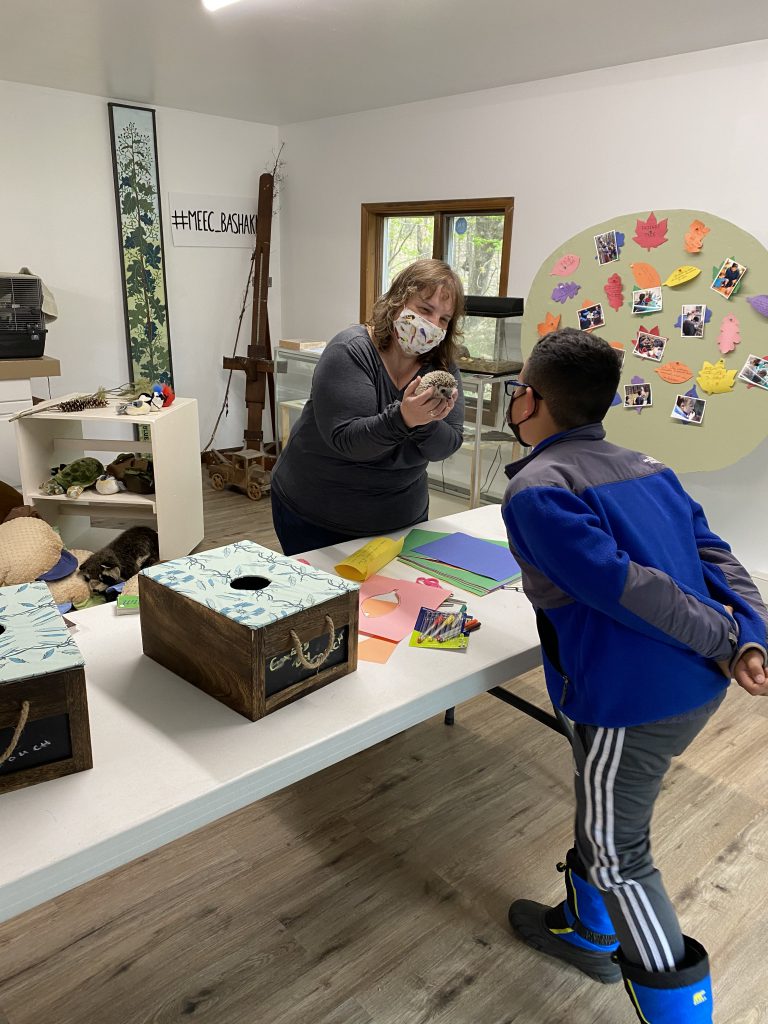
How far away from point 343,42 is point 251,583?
3.02 metres

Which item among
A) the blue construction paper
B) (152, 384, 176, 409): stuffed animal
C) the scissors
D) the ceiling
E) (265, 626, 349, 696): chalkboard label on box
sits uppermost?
the ceiling

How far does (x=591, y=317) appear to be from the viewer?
11.1 ft

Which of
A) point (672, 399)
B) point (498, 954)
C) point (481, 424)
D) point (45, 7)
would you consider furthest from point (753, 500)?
point (45, 7)

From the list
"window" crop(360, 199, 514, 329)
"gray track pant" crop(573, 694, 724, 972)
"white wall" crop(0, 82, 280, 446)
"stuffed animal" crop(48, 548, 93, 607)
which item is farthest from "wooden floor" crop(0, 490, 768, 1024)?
"white wall" crop(0, 82, 280, 446)

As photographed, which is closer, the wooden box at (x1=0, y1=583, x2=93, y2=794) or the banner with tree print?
the wooden box at (x1=0, y1=583, x2=93, y2=794)

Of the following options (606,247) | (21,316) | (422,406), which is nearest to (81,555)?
(21,316)

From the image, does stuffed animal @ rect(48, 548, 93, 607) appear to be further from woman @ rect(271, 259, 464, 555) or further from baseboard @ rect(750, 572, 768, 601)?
baseboard @ rect(750, 572, 768, 601)

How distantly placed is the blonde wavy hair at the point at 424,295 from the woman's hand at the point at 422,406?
12.2 inches

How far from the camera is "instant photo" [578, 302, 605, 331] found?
11.0 ft

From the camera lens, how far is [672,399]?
320 centimetres

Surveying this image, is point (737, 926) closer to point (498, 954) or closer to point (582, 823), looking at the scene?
point (498, 954)

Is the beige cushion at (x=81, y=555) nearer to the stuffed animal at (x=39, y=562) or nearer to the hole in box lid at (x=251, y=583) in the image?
the stuffed animal at (x=39, y=562)

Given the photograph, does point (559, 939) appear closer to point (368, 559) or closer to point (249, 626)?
point (368, 559)

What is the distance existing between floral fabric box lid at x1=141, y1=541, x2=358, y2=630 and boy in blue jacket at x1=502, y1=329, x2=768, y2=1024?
1.06ft
